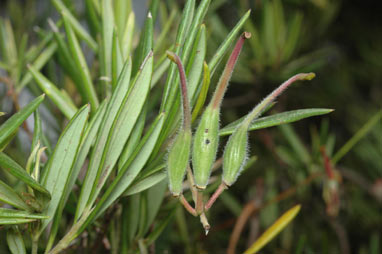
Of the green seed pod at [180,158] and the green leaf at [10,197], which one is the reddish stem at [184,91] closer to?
the green seed pod at [180,158]

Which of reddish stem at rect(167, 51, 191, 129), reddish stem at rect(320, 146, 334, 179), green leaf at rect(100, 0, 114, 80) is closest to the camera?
reddish stem at rect(167, 51, 191, 129)

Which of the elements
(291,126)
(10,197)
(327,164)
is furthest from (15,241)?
(291,126)

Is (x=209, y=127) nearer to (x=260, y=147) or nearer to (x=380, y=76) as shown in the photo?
(x=260, y=147)

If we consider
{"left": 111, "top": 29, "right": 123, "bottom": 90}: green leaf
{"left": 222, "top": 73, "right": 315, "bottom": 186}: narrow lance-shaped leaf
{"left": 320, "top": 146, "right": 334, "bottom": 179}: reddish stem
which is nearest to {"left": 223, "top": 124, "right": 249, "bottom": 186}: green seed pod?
{"left": 222, "top": 73, "right": 315, "bottom": 186}: narrow lance-shaped leaf

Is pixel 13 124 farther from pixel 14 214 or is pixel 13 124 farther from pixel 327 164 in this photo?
pixel 327 164

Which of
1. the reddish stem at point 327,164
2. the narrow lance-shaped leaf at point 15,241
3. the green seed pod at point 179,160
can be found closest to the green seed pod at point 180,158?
the green seed pod at point 179,160

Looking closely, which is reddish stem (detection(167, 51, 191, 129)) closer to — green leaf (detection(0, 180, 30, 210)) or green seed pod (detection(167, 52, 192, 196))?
green seed pod (detection(167, 52, 192, 196))

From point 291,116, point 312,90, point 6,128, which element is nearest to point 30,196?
point 6,128
